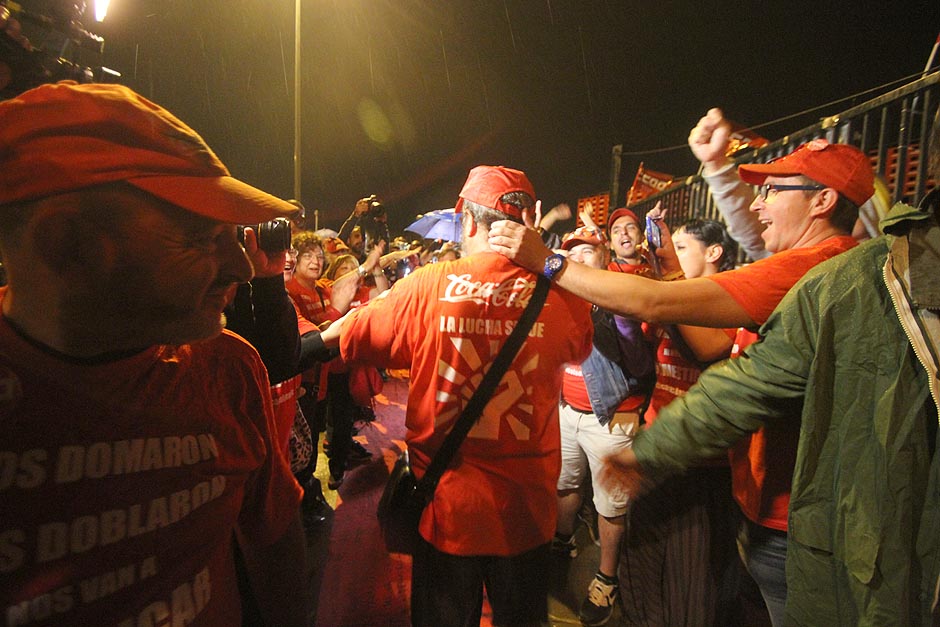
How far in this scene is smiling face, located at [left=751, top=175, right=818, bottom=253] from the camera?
2104 millimetres

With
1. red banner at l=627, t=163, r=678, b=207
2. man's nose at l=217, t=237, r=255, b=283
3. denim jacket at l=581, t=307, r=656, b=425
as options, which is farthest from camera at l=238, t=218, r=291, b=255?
red banner at l=627, t=163, r=678, b=207

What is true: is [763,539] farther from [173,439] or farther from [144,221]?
[144,221]

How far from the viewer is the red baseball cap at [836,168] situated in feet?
6.65

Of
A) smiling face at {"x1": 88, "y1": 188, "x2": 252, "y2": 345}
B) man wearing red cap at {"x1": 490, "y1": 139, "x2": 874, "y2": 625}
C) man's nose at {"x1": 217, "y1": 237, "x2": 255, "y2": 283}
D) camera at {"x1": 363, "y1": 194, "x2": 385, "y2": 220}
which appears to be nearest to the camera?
smiling face at {"x1": 88, "y1": 188, "x2": 252, "y2": 345}

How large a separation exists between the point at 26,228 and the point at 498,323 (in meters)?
1.69

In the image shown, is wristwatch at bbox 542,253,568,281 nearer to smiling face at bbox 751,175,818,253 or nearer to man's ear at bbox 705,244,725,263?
smiling face at bbox 751,175,818,253

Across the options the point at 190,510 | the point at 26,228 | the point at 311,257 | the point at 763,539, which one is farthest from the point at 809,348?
the point at 311,257

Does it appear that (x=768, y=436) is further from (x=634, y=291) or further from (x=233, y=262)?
(x=233, y=262)

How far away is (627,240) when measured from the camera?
15.1 ft

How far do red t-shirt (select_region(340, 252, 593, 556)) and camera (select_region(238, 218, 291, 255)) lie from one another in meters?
0.70

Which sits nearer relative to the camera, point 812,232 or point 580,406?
point 812,232

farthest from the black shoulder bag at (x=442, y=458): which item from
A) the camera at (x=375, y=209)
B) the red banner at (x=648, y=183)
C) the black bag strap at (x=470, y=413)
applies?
the red banner at (x=648, y=183)

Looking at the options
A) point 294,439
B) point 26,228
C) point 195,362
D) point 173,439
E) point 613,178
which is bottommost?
point 294,439

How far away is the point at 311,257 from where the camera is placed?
498 centimetres
